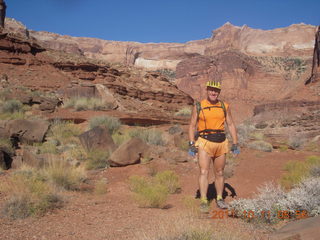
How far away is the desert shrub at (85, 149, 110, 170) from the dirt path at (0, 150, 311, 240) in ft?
1.03

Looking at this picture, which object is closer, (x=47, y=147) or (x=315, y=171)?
(x=315, y=171)

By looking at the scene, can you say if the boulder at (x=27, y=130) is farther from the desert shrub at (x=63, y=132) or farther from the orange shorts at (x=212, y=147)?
the orange shorts at (x=212, y=147)

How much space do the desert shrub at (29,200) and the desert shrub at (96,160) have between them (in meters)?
2.46

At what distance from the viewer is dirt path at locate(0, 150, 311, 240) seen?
294 cm

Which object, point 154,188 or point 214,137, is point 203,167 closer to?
point 214,137

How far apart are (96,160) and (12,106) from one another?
693cm

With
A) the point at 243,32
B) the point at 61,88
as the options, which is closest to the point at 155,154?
the point at 61,88

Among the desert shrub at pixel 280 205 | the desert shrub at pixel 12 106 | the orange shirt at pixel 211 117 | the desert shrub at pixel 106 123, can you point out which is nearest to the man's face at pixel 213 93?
the orange shirt at pixel 211 117

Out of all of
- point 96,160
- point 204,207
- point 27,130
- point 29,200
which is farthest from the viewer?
point 27,130

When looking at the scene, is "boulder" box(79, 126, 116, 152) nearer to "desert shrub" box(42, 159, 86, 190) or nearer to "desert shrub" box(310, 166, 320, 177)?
"desert shrub" box(42, 159, 86, 190)

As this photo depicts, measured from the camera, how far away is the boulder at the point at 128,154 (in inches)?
271

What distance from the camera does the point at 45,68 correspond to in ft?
62.6

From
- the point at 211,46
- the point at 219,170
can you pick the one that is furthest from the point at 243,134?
the point at 211,46

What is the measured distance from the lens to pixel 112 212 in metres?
3.84
